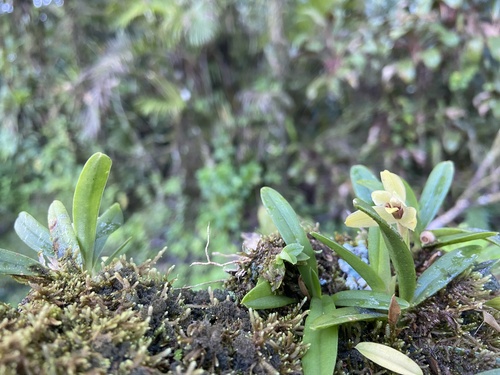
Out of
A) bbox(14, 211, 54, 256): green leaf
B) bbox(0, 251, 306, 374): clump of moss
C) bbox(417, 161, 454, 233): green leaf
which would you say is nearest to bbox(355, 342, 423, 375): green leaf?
bbox(0, 251, 306, 374): clump of moss

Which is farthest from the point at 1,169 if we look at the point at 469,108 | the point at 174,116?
the point at 469,108

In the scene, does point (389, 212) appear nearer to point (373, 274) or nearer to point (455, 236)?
point (373, 274)

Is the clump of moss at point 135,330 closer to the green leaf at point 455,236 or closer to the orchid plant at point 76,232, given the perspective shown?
the orchid plant at point 76,232

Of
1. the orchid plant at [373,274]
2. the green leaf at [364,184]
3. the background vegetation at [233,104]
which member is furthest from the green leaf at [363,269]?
the background vegetation at [233,104]

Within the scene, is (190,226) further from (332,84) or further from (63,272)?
(63,272)

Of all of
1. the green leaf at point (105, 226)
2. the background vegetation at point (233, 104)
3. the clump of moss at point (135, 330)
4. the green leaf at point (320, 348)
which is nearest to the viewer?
the clump of moss at point (135, 330)
